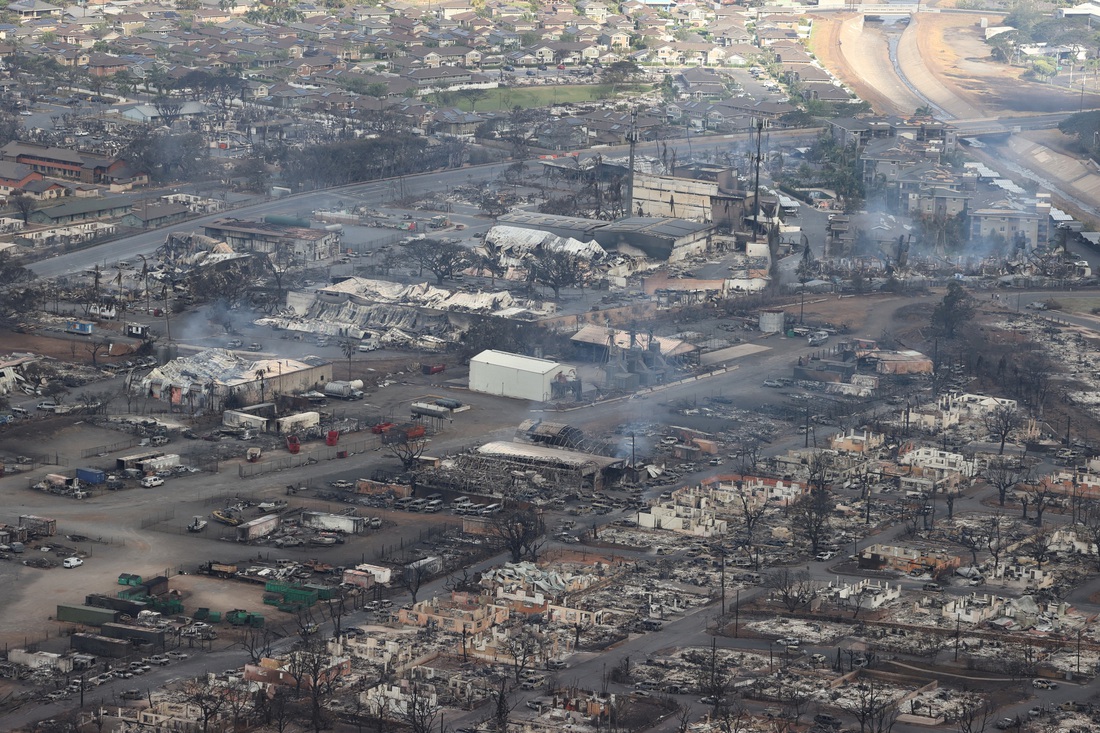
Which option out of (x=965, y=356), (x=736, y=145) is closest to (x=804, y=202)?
(x=736, y=145)

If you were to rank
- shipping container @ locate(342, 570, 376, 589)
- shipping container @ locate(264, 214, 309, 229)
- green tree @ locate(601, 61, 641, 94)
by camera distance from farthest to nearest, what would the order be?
green tree @ locate(601, 61, 641, 94), shipping container @ locate(264, 214, 309, 229), shipping container @ locate(342, 570, 376, 589)

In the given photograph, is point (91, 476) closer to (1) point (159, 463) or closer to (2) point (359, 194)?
(1) point (159, 463)

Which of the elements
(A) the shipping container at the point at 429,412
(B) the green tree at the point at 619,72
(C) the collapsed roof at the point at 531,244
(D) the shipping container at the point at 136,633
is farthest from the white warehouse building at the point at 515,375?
(B) the green tree at the point at 619,72

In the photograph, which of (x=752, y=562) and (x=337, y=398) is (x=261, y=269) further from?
(x=752, y=562)

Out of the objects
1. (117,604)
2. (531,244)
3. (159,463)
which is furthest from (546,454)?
(531,244)

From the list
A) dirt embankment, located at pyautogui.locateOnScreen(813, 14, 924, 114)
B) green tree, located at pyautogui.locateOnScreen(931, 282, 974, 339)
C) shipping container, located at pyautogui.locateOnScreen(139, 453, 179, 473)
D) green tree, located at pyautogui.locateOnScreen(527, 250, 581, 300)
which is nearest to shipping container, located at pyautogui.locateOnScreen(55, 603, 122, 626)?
shipping container, located at pyautogui.locateOnScreen(139, 453, 179, 473)

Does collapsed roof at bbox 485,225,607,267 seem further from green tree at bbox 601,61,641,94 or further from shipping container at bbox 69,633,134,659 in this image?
green tree at bbox 601,61,641,94

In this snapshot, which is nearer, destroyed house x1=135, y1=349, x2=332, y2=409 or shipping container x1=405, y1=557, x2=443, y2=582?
shipping container x1=405, y1=557, x2=443, y2=582
